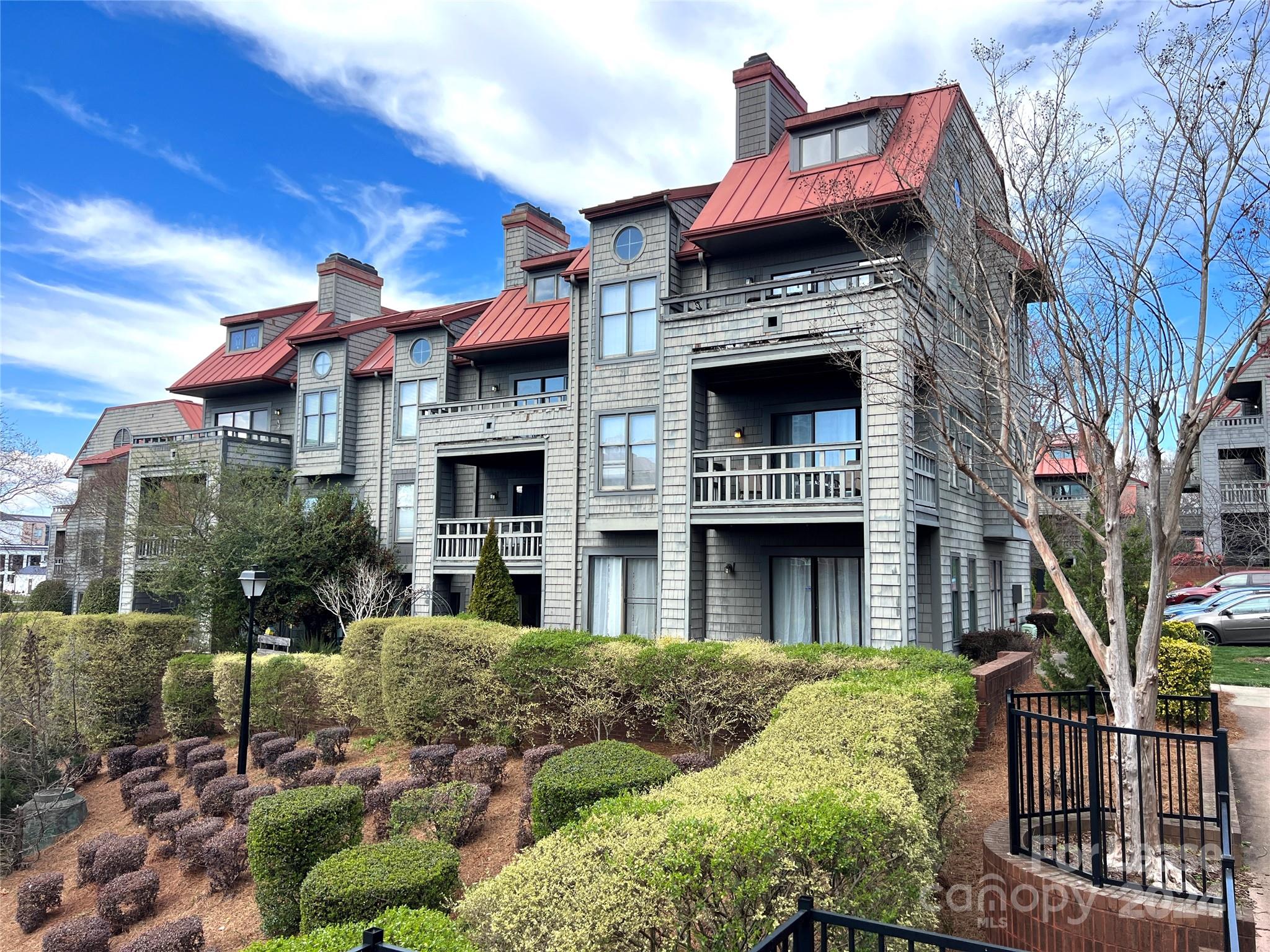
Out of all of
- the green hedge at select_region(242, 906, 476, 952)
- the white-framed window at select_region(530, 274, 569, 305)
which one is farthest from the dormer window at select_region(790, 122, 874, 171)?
the green hedge at select_region(242, 906, 476, 952)

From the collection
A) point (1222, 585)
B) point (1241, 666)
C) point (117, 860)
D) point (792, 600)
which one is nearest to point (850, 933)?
point (117, 860)

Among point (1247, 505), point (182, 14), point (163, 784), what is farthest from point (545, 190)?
point (1247, 505)

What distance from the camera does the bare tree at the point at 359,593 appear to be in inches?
883

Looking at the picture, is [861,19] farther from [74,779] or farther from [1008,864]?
[74,779]

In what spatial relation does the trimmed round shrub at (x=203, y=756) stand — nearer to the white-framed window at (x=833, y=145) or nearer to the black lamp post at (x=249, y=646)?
the black lamp post at (x=249, y=646)

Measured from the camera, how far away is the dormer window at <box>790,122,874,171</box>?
57.2 feet

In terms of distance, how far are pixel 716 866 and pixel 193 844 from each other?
9.84 m

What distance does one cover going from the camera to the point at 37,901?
35.9ft

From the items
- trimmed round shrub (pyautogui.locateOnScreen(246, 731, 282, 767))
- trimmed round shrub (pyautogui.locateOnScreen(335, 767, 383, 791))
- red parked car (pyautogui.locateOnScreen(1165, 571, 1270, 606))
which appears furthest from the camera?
red parked car (pyautogui.locateOnScreen(1165, 571, 1270, 606))

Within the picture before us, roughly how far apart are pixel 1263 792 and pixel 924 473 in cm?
799

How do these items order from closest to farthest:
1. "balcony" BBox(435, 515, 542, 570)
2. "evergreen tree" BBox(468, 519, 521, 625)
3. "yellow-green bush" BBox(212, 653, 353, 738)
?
"yellow-green bush" BBox(212, 653, 353, 738) < "evergreen tree" BBox(468, 519, 521, 625) < "balcony" BBox(435, 515, 542, 570)

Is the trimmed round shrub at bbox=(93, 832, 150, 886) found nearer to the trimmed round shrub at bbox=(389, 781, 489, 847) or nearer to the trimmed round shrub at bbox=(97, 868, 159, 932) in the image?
the trimmed round shrub at bbox=(97, 868, 159, 932)

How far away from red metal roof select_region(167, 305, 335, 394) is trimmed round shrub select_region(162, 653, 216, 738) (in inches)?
541

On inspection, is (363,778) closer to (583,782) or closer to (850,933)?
(583,782)
